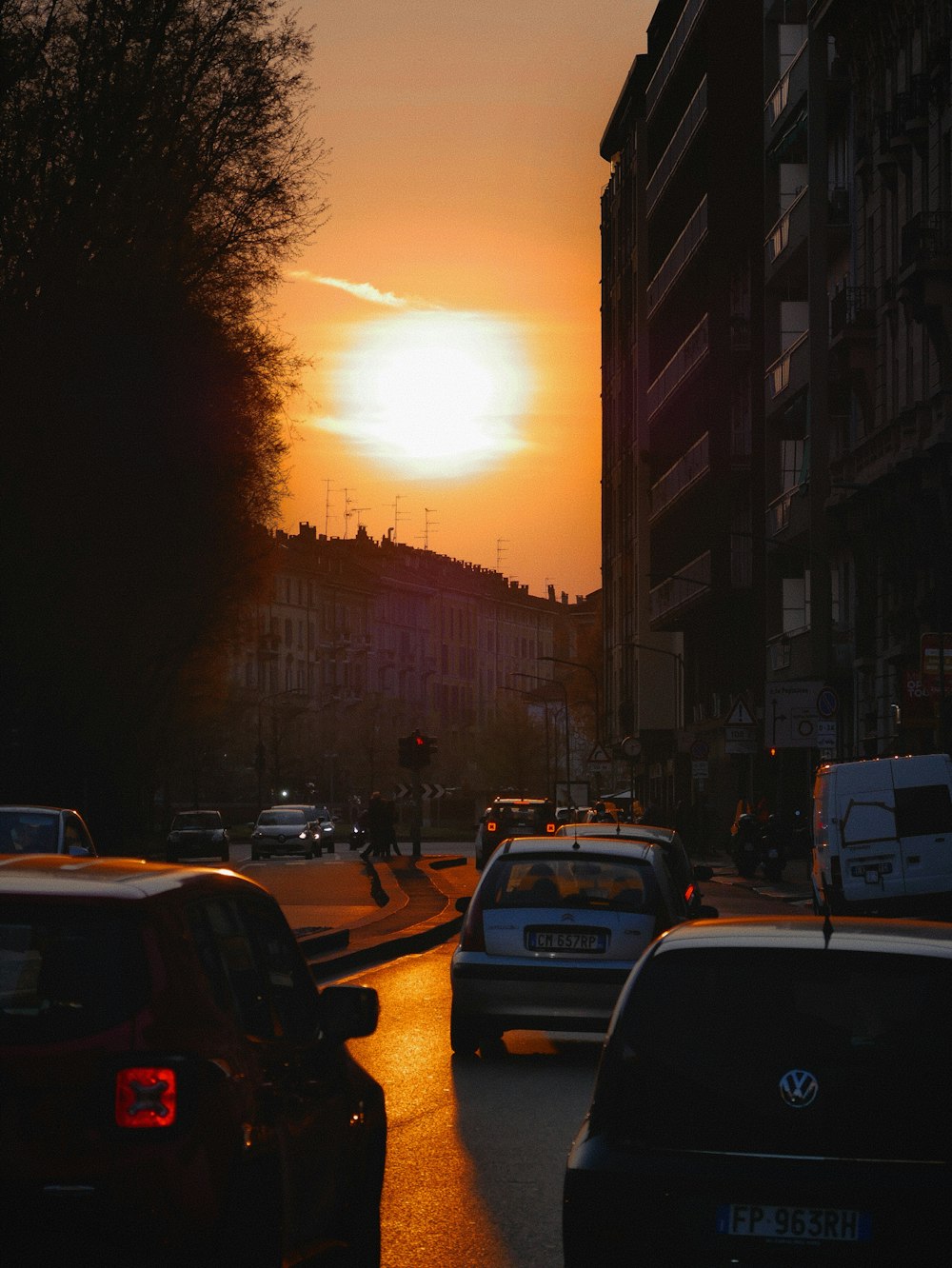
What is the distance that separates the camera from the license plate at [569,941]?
1533 cm

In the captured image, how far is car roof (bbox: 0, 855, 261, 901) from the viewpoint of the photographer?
589 cm

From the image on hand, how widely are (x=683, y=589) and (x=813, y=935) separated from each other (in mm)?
65007

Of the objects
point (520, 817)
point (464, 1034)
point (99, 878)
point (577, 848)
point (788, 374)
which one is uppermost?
point (788, 374)

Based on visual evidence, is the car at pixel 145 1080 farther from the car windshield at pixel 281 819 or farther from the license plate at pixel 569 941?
the car windshield at pixel 281 819

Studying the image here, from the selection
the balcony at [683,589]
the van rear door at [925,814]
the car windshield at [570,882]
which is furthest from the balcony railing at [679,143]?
the car windshield at [570,882]

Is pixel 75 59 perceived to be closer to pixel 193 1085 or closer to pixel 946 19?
pixel 946 19

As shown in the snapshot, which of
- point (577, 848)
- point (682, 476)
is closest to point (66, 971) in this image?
point (577, 848)

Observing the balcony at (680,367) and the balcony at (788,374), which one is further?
the balcony at (680,367)

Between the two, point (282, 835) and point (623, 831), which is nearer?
point (623, 831)

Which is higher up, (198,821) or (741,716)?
(741,716)

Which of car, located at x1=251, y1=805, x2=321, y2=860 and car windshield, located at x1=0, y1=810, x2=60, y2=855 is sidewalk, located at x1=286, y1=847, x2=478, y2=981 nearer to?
car windshield, located at x1=0, y1=810, x2=60, y2=855

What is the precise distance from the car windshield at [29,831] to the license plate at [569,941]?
9.85 metres

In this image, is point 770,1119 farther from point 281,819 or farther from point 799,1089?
point 281,819

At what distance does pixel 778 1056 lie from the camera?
622 cm
